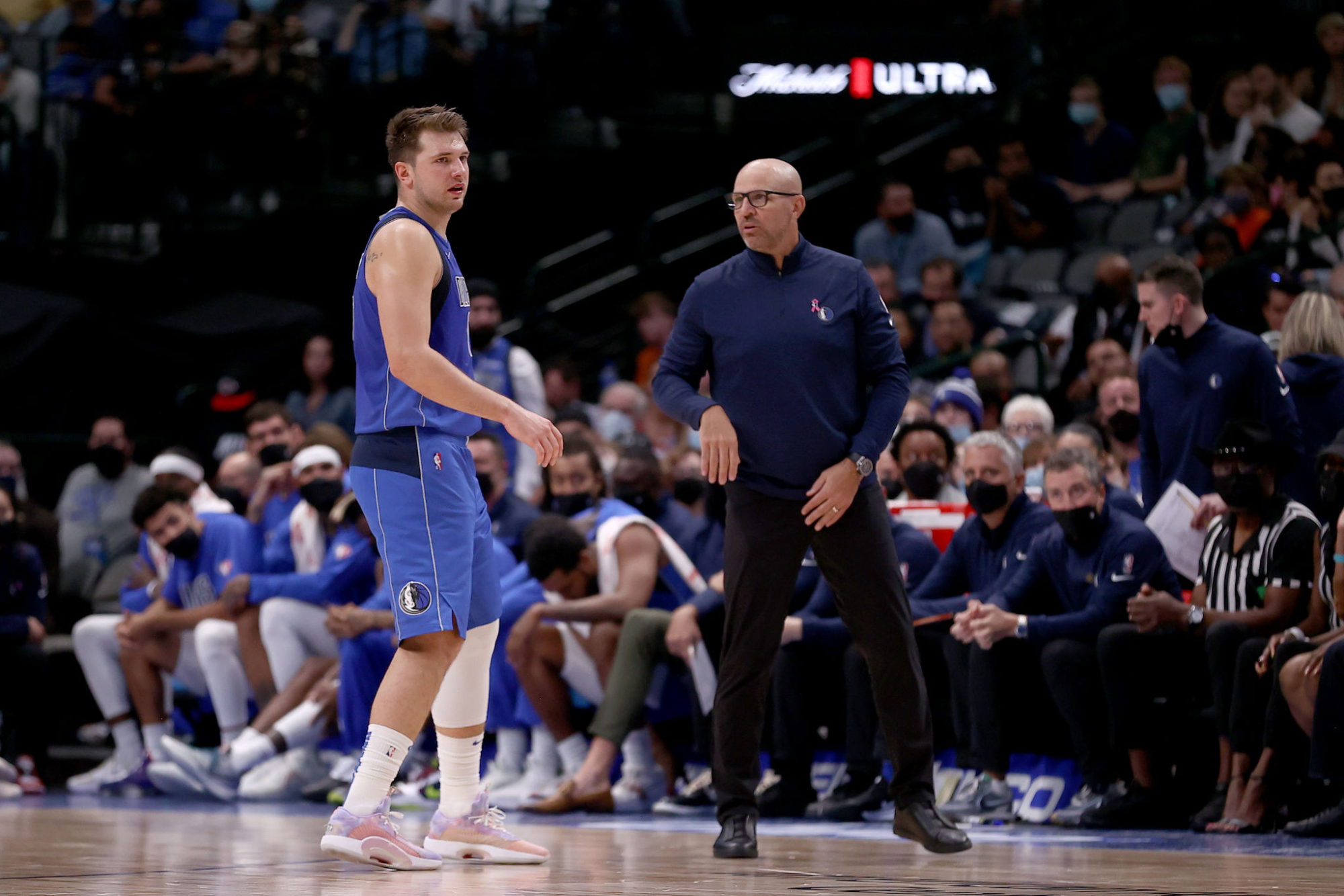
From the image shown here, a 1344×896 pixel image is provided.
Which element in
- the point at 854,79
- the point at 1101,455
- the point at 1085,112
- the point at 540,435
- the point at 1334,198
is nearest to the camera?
the point at 540,435

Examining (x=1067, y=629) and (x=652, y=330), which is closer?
(x=1067, y=629)

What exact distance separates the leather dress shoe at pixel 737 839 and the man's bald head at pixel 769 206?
166cm

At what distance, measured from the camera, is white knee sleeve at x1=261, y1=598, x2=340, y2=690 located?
28.5 feet

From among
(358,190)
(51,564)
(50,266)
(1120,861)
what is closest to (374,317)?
(1120,861)

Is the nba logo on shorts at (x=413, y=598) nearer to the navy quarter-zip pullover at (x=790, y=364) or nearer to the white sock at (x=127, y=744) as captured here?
the navy quarter-zip pullover at (x=790, y=364)

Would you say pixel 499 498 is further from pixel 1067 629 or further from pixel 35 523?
pixel 35 523

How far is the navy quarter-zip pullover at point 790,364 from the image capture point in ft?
17.0

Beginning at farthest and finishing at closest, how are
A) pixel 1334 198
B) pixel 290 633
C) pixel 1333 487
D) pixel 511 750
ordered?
pixel 1334 198
pixel 290 633
pixel 511 750
pixel 1333 487

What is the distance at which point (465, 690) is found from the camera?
16.5ft

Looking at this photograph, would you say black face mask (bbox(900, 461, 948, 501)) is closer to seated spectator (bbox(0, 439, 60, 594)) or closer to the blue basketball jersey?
the blue basketball jersey

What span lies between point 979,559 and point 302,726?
10.9 feet

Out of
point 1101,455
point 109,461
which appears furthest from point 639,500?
point 109,461

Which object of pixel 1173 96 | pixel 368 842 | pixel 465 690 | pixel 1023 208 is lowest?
pixel 368 842

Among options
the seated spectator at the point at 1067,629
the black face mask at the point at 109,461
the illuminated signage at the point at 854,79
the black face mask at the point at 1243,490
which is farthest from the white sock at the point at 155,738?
the illuminated signage at the point at 854,79
